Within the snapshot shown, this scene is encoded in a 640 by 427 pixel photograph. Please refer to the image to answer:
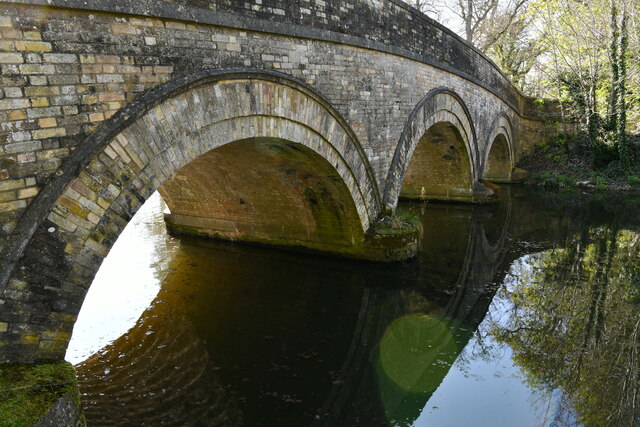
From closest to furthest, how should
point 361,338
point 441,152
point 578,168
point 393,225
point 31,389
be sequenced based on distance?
point 31,389 < point 361,338 < point 393,225 < point 441,152 < point 578,168

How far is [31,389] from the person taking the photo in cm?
276

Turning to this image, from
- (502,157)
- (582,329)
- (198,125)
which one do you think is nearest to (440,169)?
(502,157)

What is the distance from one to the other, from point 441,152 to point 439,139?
64 centimetres

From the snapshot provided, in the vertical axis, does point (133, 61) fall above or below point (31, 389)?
above

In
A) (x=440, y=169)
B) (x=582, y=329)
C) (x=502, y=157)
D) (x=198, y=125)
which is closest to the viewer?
(x=198, y=125)

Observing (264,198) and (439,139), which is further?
(439,139)

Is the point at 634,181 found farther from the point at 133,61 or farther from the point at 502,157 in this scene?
the point at 133,61

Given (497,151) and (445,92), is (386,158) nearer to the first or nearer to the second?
(445,92)

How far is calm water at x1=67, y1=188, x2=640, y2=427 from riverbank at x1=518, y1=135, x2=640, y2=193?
7.19m

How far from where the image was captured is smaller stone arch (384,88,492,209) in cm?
901

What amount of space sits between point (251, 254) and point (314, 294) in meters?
2.23

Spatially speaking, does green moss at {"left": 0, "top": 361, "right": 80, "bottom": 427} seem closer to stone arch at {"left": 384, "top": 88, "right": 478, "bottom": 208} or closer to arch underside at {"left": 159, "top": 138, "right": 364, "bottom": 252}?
arch underside at {"left": 159, "top": 138, "right": 364, "bottom": 252}

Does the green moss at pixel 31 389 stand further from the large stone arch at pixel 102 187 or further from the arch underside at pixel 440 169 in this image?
the arch underside at pixel 440 169

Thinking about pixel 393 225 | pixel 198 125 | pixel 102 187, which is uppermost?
pixel 198 125
